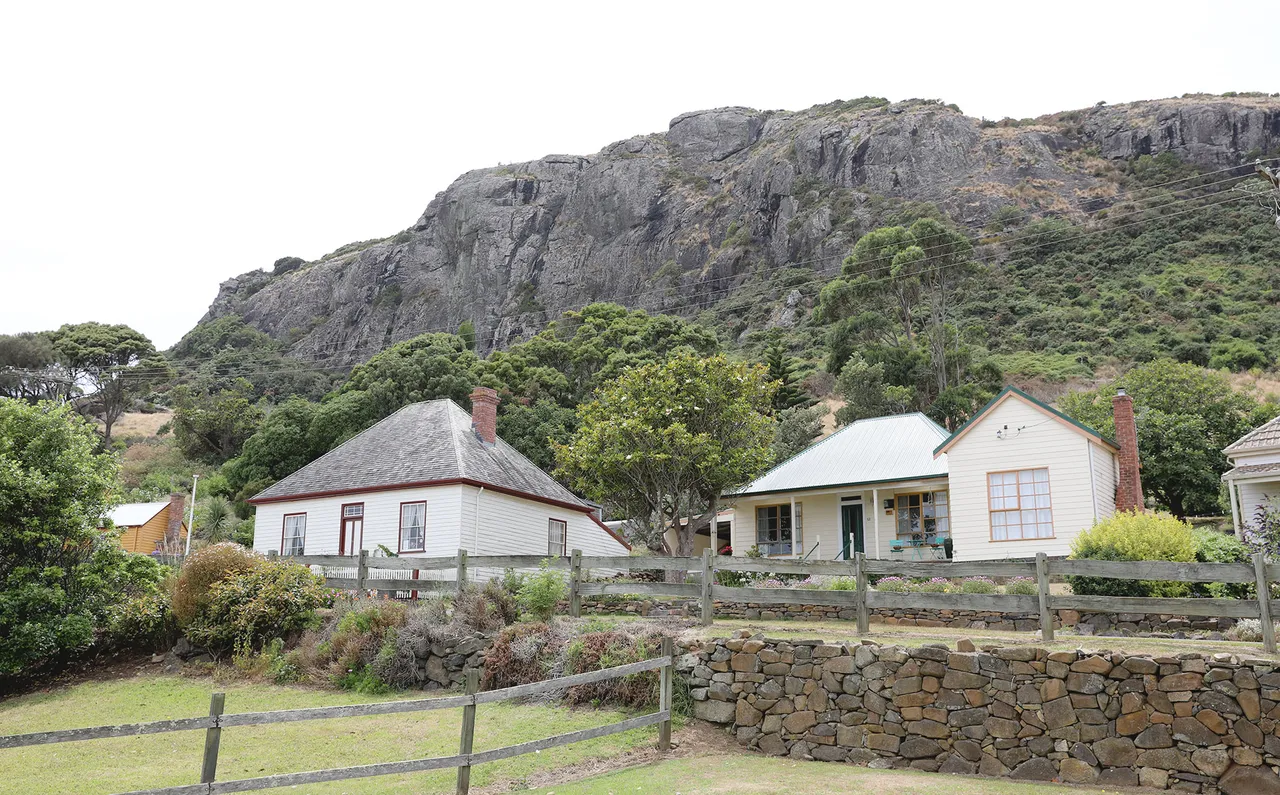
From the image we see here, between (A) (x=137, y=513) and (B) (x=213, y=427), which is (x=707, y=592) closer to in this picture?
(A) (x=137, y=513)

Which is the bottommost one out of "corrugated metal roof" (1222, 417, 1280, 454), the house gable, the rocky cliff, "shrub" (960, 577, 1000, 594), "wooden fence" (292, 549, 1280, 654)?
"shrub" (960, 577, 1000, 594)

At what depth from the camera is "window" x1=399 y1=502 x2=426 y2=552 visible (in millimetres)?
24312

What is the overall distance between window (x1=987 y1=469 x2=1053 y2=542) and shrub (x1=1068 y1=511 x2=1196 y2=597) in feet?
19.9

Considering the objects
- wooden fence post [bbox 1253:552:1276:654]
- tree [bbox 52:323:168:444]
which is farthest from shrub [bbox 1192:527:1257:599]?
tree [bbox 52:323:168:444]

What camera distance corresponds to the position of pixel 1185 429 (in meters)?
29.6

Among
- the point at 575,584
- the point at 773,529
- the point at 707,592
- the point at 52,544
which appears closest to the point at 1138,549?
the point at 707,592

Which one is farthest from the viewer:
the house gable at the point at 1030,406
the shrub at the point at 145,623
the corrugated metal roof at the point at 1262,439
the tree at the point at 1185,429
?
the tree at the point at 1185,429

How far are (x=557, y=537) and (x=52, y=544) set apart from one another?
14.0 metres

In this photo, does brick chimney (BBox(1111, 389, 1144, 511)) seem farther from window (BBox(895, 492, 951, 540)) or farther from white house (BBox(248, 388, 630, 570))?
white house (BBox(248, 388, 630, 570))

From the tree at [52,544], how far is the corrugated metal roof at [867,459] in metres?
16.2

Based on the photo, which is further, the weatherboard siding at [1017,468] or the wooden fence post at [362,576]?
the weatherboard siding at [1017,468]

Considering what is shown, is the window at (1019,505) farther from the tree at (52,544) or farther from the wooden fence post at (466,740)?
the tree at (52,544)

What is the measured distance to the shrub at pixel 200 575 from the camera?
16.9 m

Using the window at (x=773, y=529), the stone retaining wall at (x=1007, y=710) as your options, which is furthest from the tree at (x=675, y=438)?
the stone retaining wall at (x=1007, y=710)
